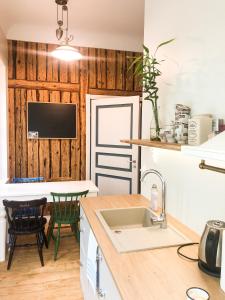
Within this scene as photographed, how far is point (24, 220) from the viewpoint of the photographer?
3.11 m

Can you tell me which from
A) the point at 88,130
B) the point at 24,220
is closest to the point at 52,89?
the point at 88,130

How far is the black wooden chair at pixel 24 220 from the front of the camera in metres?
2.84

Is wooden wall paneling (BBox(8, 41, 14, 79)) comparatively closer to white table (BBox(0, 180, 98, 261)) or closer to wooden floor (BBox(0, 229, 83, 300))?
white table (BBox(0, 180, 98, 261))

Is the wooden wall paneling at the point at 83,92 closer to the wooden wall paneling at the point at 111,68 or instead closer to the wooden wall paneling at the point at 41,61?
the wooden wall paneling at the point at 111,68

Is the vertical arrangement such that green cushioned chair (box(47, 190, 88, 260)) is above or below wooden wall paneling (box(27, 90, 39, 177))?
below

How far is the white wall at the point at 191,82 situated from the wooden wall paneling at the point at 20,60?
2.59 metres

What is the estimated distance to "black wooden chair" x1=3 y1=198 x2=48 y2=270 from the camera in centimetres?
284

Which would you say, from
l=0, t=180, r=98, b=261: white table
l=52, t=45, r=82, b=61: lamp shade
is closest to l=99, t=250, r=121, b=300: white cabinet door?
l=0, t=180, r=98, b=261: white table

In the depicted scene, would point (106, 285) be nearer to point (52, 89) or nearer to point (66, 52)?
point (66, 52)

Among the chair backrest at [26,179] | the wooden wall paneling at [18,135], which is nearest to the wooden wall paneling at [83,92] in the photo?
the chair backrest at [26,179]

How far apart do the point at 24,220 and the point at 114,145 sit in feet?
6.01

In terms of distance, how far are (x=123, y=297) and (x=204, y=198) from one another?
0.80 m

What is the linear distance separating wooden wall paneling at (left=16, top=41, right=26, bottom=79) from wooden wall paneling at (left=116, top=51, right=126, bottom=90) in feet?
5.22

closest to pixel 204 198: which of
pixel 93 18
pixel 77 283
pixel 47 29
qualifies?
pixel 77 283
